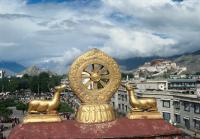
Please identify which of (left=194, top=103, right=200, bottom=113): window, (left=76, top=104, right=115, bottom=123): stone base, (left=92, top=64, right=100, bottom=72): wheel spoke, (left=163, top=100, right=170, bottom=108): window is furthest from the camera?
(left=163, top=100, right=170, bottom=108): window

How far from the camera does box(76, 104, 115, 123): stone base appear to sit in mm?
21875

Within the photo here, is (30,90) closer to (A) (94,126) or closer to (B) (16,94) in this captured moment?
(B) (16,94)

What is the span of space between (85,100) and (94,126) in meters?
1.45

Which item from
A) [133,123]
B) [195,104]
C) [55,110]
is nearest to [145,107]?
[133,123]

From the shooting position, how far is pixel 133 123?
22281 millimetres

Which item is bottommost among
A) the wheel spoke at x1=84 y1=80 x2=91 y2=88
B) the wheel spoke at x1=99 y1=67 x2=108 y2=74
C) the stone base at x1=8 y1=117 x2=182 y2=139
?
the stone base at x1=8 y1=117 x2=182 y2=139

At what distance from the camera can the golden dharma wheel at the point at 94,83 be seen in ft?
72.2

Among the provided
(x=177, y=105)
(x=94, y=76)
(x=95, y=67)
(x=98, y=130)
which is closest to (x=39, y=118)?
(x=98, y=130)

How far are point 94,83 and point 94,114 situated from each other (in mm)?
1716

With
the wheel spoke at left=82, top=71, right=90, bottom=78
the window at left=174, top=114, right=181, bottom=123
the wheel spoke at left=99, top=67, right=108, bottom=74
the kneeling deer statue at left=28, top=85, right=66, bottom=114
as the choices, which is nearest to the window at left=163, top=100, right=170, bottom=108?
the window at left=174, top=114, right=181, bottom=123

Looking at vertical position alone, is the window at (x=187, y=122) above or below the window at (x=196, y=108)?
below

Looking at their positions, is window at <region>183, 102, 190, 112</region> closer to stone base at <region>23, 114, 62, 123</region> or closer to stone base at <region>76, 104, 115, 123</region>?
stone base at <region>76, 104, 115, 123</region>

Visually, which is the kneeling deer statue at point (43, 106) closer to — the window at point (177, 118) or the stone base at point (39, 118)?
the stone base at point (39, 118)

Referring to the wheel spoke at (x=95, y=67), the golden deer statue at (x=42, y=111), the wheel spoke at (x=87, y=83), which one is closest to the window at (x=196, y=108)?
the wheel spoke at (x=95, y=67)
